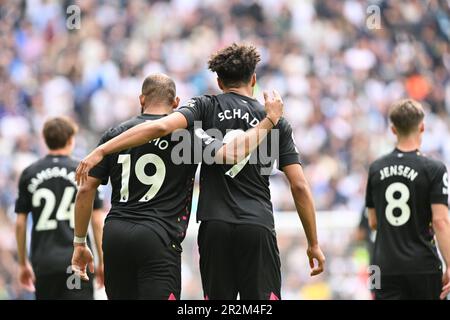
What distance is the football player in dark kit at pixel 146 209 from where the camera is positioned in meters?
6.25

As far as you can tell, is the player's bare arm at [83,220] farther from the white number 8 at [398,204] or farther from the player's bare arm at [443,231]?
the player's bare arm at [443,231]

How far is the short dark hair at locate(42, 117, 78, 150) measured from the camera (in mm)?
8462

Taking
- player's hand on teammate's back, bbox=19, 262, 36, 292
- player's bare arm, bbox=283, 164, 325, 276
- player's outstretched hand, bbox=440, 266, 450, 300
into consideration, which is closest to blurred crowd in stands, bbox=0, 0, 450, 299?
player's hand on teammate's back, bbox=19, 262, 36, 292

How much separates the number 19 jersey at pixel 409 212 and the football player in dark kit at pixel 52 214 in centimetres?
249

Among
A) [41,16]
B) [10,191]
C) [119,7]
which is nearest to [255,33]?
[119,7]

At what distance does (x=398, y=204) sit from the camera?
7.60 metres

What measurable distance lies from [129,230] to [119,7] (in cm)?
1264

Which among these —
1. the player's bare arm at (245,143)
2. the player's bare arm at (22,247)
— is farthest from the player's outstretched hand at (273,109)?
the player's bare arm at (22,247)

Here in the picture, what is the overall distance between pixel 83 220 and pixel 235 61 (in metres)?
1.52

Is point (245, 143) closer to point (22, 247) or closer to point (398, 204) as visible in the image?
point (398, 204)

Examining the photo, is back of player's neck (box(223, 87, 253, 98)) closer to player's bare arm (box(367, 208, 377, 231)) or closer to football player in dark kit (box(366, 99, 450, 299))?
football player in dark kit (box(366, 99, 450, 299))

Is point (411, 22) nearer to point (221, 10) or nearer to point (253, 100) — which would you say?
point (221, 10)

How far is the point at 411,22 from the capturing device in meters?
18.8

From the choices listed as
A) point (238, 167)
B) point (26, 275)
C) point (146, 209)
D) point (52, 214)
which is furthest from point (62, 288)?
point (238, 167)
